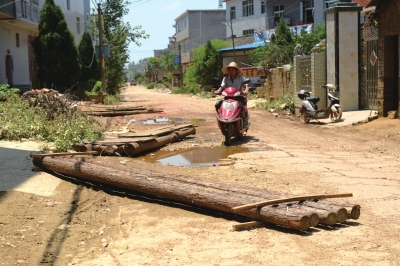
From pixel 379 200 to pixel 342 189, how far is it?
63 cm

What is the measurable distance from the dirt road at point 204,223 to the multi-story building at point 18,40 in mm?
18393

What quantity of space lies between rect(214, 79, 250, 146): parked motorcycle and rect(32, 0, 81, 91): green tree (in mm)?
19599

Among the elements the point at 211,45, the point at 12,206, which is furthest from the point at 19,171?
the point at 211,45

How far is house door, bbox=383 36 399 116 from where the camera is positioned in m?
15.2

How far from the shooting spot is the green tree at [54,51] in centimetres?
2919

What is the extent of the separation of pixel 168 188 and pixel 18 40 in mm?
26777

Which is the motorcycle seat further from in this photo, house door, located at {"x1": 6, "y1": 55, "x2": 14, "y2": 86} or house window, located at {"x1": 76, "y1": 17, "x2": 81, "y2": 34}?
house window, located at {"x1": 76, "y1": 17, "x2": 81, "y2": 34}

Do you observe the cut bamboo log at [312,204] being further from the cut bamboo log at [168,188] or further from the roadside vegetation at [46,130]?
the roadside vegetation at [46,130]

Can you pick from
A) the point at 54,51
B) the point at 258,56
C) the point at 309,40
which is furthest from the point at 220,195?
the point at 258,56

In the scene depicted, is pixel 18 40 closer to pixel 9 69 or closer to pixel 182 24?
pixel 9 69

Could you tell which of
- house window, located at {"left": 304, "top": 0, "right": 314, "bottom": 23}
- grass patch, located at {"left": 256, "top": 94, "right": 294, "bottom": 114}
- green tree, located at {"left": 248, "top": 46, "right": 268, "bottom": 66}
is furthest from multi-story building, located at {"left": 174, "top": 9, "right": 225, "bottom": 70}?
grass patch, located at {"left": 256, "top": 94, "right": 294, "bottom": 114}

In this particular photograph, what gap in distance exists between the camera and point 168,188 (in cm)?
646

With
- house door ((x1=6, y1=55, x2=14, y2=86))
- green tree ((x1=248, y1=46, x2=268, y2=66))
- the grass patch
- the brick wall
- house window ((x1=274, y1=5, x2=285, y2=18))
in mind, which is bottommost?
the grass patch

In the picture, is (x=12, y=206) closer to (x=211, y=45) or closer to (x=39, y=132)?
(x=39, y=132)
